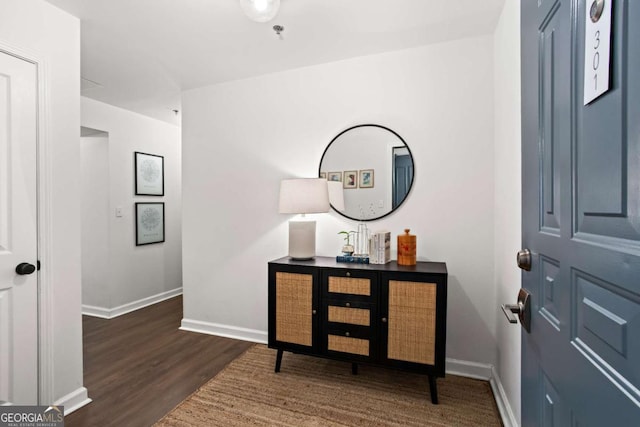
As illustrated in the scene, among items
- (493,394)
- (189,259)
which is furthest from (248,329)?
(493,394)

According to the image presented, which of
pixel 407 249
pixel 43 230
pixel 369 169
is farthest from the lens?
pixel 369 169

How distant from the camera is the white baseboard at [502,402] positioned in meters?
1.70

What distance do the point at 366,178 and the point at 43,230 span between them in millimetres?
2111

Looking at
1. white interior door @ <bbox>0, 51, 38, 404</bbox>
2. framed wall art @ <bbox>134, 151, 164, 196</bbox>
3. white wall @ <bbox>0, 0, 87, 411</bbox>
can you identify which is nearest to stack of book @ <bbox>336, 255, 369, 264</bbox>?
white wall @ <bbox>0, 0, 87, 411</bbox>

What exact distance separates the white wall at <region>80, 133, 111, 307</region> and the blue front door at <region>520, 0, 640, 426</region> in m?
4.04

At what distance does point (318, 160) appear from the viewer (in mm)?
2744

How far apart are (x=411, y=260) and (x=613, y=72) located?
5.89 ft

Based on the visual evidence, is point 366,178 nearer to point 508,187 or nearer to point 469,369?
point 508,187

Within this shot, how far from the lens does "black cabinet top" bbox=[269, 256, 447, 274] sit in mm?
2033

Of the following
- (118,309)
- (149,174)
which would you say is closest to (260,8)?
(149,174)

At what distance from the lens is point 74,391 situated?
1.95 metres

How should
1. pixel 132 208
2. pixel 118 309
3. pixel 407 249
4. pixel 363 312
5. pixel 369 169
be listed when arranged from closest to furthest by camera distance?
pixel 363 312
pixel 407 249
pixel 369 169
pixel 118 309
pixel 132 208

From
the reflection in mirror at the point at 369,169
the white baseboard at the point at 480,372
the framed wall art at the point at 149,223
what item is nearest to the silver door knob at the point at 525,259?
the white baseboard at the point at 480,372

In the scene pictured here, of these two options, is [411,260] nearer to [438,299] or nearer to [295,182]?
[438,299]
